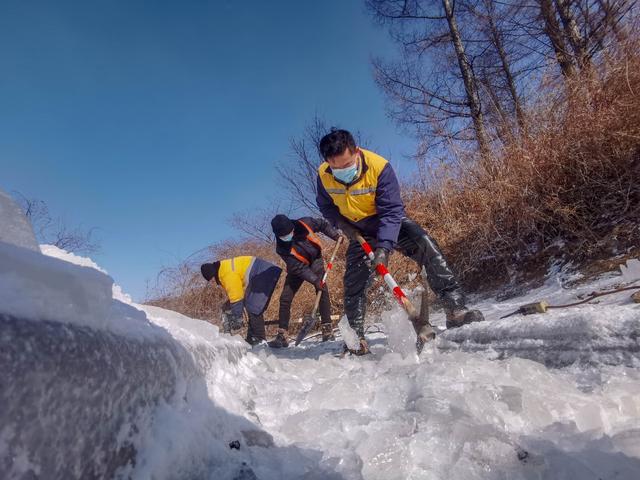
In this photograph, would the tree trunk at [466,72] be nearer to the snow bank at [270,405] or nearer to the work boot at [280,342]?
the work boot at [280,342]

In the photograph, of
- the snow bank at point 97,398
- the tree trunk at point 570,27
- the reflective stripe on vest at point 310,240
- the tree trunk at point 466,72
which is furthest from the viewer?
the tree trunk at point 466,72

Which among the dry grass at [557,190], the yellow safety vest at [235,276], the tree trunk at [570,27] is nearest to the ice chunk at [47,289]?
the dry grass at [557,190]

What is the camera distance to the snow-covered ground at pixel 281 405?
618mm

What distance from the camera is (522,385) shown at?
4.53 feet

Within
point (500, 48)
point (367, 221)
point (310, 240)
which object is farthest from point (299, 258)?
point (500, 48)

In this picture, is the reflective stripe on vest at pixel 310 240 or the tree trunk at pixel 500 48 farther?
the tree trunk at pixel 500 48

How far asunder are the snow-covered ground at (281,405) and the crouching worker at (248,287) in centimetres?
321

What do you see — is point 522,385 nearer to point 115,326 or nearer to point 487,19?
point 115,326

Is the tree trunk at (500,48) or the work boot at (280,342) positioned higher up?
the tree trunk at (500,48)

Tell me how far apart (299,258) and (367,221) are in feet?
7.20

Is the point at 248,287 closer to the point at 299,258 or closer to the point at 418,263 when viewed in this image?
the point at 299,258

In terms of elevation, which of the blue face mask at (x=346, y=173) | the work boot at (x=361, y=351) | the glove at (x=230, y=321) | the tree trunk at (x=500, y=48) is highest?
the tree trunk at (x=500, y=48)

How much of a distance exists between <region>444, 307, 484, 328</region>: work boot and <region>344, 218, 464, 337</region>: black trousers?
40 millimetres

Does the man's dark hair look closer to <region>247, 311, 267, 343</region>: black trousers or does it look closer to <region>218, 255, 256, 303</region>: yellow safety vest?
<region>218, 255, 256, 303</region>: yellow safety vest
